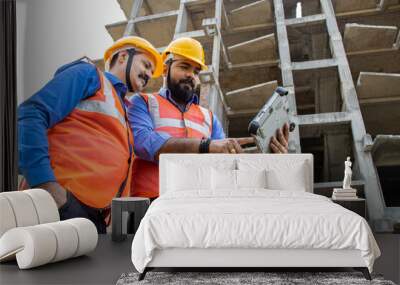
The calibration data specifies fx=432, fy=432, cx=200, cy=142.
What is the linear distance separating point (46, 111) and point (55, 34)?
744 mm

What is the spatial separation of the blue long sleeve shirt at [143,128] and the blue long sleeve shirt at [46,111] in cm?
14

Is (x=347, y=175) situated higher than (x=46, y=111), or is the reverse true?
(x=46, y=111)

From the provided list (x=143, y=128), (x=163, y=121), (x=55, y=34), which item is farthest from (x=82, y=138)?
(x=55, y=34)

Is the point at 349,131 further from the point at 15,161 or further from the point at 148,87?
the point at 15,161

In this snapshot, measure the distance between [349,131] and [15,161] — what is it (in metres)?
2.66

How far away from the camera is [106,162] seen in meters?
3.41

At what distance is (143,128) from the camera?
11.4ft

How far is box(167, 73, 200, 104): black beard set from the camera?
137 inches

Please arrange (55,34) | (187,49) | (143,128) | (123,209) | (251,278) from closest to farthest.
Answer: (251,278), (123,209), (143,128), (187,49), (55,34)

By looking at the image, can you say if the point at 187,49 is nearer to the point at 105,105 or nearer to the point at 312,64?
the point at 105,105

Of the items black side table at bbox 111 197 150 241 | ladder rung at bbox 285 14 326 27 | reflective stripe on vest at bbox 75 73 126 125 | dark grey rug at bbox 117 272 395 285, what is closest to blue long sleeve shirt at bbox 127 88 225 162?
reflective stripe on vest at bbox 75 73 126 125

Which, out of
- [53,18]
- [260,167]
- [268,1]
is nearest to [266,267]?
[260,167]

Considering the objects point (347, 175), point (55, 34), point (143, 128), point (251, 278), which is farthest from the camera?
point (55, 34)

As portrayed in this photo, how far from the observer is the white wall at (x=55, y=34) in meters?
3.62
